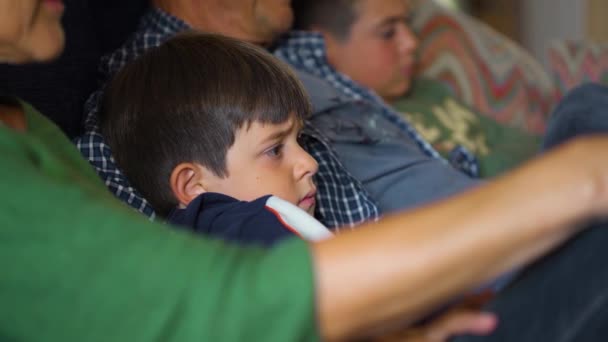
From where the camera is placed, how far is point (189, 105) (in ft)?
3.97

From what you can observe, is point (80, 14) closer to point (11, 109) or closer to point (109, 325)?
point (11, 109)

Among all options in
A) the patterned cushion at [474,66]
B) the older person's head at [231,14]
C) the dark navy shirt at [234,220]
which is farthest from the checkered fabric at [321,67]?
the dark navy shirt at [234,220]

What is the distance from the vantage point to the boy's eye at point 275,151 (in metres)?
1.23

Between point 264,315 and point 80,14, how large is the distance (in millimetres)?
1017

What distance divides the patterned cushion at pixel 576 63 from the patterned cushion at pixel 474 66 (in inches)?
7.4

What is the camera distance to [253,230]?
101 cm

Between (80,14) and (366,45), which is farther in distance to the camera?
(366,45)

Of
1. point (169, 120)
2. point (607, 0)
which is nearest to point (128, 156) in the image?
point (169, 120)

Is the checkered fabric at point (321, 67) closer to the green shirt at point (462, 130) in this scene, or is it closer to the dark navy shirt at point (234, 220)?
the green shirt at point (462, 130)

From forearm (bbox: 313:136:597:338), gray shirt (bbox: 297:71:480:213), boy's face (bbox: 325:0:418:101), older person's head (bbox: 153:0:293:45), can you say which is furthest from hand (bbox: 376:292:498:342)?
boy's face (bbox: 325:0:418:101)

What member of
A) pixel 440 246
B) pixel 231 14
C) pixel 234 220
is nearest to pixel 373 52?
pixel 231 14

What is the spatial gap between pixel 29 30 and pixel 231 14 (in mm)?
779

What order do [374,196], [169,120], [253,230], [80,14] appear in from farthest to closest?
1. [374,196]
2. [80,14]
3. [169,120]
4. [253,230]

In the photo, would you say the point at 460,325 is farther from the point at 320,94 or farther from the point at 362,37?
the point at 362,37
